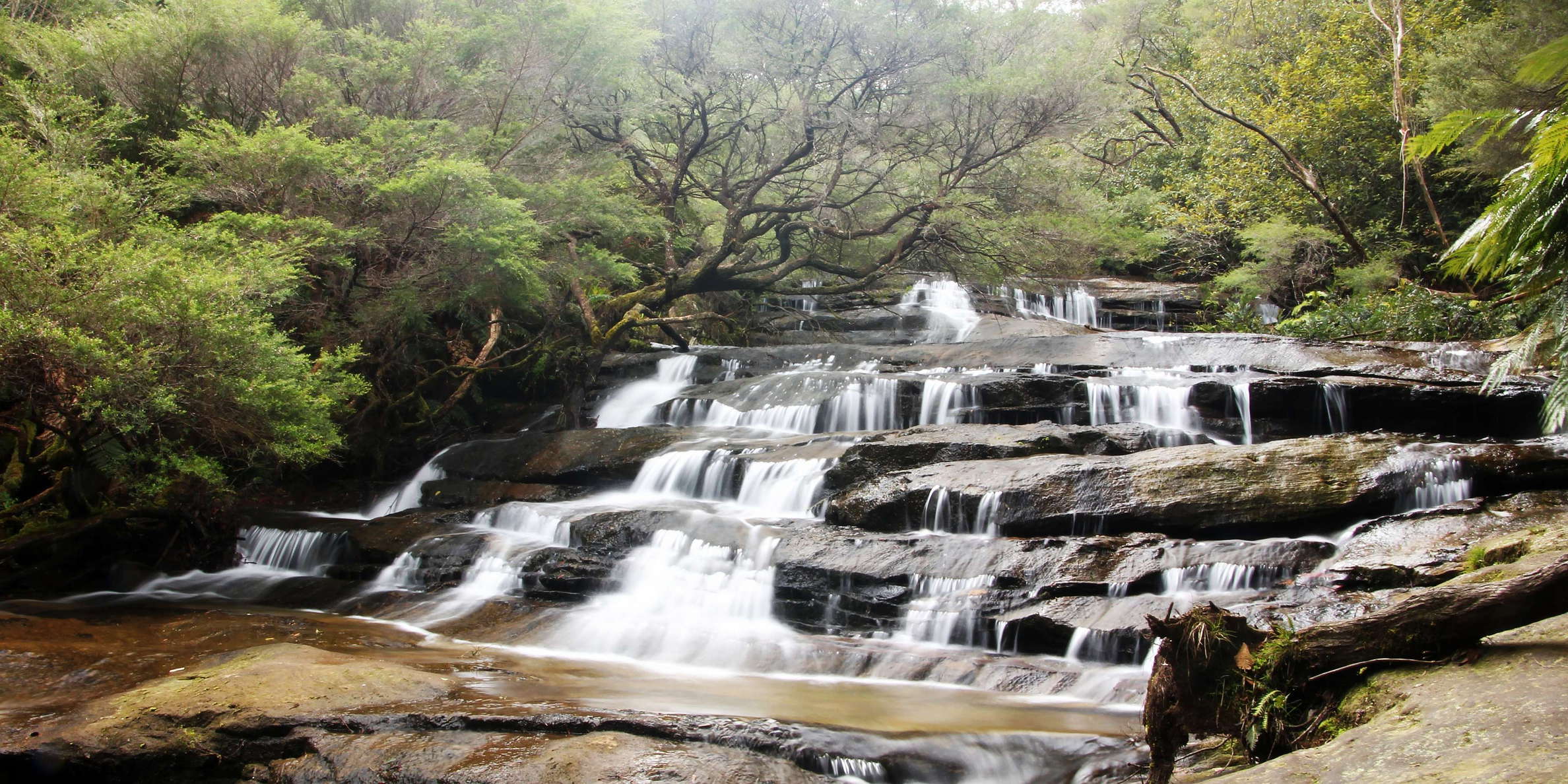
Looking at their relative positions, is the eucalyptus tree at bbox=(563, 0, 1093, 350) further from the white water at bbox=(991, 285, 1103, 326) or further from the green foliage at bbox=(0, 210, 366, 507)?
the green foliage at bbox=(0, 210, 366, 507)

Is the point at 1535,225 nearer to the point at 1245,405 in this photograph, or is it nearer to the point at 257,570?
the point at 1245,405

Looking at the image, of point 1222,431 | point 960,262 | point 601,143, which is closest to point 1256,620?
point 1222,431

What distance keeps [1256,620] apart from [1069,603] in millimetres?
1629

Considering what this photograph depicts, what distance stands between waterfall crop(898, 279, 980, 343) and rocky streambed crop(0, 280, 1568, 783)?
4336mm

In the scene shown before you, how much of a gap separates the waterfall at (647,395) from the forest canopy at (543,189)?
589 mm

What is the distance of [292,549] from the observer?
11.6 meters

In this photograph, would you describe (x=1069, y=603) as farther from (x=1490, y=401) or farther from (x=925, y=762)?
(x=1490, y=401)

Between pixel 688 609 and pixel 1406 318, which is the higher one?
pixel 1406 318

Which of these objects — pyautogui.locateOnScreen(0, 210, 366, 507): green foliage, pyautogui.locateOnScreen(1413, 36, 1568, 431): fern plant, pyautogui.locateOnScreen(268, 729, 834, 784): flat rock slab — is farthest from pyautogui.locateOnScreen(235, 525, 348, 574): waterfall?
pyautogui.locateOnScreen(1413, 36, 1568, 431): fern plant

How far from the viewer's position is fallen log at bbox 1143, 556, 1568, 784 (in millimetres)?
4082

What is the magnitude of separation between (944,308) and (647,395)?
8026 millimetres

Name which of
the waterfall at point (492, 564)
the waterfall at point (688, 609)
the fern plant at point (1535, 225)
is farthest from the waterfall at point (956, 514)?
the fern plant at point (1535, 225)

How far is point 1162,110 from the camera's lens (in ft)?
70.7

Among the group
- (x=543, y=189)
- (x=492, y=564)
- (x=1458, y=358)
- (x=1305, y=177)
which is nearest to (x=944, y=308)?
(x=1305, y=177)
